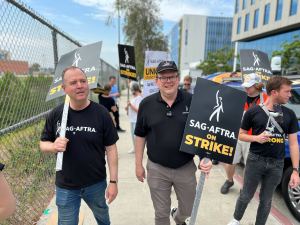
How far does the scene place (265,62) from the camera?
4828mm

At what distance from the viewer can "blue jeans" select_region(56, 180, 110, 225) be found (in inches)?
99.8

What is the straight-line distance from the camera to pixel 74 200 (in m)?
2.57

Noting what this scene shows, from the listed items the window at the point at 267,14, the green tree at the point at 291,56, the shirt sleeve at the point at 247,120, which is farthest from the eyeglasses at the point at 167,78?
the window at the point at 267,14

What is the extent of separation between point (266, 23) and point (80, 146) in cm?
4247

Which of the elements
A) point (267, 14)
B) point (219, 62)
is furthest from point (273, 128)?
point (267, 14)

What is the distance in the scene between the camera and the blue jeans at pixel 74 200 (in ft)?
8.32

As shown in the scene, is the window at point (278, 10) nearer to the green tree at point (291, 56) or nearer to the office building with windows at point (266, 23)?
the office building with windows at point (266, 23)

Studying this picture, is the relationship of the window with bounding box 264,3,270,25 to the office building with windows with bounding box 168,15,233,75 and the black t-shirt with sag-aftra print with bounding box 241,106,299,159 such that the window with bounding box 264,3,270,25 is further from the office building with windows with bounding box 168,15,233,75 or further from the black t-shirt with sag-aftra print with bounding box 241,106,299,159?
the office building with windows with bounding box 168,15,233,75

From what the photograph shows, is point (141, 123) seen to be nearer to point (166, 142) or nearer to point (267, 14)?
point (166, 142)

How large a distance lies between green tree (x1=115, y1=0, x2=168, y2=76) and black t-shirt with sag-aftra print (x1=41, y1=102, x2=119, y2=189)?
2177 cm

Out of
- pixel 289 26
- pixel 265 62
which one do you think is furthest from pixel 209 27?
pixel 265 62

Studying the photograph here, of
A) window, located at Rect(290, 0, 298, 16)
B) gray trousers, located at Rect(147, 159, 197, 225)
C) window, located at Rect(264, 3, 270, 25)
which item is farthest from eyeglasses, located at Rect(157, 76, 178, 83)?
window, located at Rect(264, 3, 270, 25)

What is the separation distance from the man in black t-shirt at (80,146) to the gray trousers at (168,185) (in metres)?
0.46

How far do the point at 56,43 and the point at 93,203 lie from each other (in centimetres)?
283
